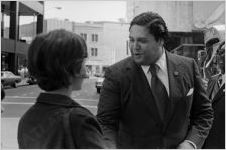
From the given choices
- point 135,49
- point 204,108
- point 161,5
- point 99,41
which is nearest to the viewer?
point 135,49

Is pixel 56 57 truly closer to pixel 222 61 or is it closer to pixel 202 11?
pixel 222 61

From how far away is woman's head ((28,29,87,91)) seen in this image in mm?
1510

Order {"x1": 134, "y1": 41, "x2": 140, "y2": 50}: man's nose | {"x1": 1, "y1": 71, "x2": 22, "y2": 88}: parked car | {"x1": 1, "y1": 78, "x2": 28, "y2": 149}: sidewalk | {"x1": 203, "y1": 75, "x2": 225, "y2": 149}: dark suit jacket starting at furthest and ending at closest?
{"x1": 1, "y1": 71, "x2": 22, "y2": 88}: parked car < {"x1": 1, "y1": 78, "x2": 28, "y2": 149}: sidewalk < {"x1": 203, "y1": 75, "x2": 225, "y2": 149}: dark suit jacket < {"x1": 134, "y1": 41, "x2": 140, "y2": 50}: man's nose

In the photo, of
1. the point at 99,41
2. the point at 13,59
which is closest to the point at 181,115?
the point at 13,59

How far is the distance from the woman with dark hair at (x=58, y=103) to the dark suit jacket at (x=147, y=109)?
72 cm

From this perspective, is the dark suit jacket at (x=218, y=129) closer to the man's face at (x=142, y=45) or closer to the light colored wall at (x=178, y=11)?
the man's face at (x=142, y=45)

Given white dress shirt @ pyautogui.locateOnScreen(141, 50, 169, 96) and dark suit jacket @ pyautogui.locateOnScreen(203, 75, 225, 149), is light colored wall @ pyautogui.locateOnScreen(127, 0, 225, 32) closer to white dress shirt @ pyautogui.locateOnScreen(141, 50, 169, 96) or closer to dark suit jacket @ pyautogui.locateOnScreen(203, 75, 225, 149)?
dark suit jacket @ pyautogui.locateOnScreen(203, 75, 225, 149)

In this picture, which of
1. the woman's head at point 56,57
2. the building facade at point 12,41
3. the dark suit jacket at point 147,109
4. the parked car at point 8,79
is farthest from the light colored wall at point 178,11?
the building facade at point 12,41

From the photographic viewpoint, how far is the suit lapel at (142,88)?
89.1 inches

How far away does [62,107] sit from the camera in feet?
5.01

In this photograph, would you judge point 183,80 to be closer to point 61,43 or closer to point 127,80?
point 127,80

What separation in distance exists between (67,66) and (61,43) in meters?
0.09

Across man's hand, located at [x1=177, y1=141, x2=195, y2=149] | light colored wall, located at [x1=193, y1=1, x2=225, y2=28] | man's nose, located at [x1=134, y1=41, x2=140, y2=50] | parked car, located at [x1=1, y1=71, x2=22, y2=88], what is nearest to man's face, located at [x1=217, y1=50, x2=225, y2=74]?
man's hand, located at [x1=177, y1=141, x2=195, y2=149]

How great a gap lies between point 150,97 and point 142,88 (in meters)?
0.07
